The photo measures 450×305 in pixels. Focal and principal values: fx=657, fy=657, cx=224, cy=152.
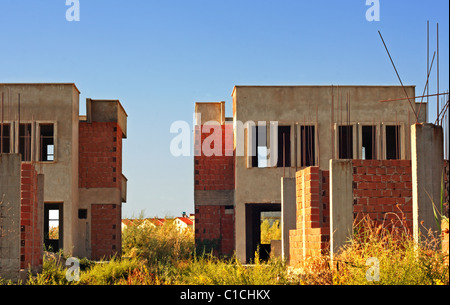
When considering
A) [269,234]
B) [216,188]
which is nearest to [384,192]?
[216,188]

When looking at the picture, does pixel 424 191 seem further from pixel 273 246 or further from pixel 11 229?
pixel 273 246

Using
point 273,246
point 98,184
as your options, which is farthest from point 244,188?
point 98,184

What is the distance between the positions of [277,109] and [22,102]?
28.6ft

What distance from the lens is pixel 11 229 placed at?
39.3 feet

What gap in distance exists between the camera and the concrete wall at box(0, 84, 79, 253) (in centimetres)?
2231

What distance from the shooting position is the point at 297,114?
22031mm

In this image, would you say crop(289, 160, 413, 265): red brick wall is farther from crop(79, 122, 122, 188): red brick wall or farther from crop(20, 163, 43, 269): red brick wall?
crop(79, 122, 122, 188): red brick wall

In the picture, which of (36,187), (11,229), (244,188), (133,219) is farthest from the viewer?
(133,219)

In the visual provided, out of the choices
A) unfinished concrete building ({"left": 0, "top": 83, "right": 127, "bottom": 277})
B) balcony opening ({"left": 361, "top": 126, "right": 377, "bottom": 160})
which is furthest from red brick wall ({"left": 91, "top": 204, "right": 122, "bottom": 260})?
balcony opening ({"left": 361, "top": 126, "right": 377, "bottom": 160})

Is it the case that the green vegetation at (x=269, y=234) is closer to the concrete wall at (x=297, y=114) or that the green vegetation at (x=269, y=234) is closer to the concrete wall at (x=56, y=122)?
the concrete wall at (x=297, y=114)

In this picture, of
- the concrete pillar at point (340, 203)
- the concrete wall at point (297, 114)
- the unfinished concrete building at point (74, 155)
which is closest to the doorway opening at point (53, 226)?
the unfinished concrete building at point (74, 155)

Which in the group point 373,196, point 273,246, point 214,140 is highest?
point 214,140

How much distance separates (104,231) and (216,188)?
439 cm

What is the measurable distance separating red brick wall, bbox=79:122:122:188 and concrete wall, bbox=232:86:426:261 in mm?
5010
